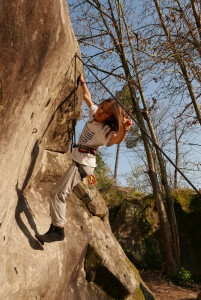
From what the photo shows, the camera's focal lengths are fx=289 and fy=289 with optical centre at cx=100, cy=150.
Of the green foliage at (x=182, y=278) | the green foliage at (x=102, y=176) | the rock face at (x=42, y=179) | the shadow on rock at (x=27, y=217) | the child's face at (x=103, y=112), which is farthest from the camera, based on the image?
the green foliage at (x=102, y=176)

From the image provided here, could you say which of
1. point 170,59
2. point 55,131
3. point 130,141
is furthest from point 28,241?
point 130,141

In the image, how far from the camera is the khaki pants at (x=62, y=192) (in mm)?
4223

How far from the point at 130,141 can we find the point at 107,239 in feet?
55.8

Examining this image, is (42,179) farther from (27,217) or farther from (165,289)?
(165,289)

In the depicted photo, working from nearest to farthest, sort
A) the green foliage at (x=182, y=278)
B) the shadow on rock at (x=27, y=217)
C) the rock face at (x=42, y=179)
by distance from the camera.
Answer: the rock face at (x=42, y=179) → the shadow on rock at (x=27, y=217) → the green foliage at (x=182, y=278)

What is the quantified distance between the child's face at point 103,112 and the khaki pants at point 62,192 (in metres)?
0.77

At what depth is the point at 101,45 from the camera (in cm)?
1090

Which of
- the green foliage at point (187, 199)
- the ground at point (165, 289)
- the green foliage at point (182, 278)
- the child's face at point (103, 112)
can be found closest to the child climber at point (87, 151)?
the child's face at point (103, 112)

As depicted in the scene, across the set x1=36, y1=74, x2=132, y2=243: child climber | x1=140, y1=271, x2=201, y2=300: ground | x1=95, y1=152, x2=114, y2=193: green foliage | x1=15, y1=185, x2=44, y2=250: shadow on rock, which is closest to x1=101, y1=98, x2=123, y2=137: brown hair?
x1=36, y1=74, x2=132, y2=243: child climber

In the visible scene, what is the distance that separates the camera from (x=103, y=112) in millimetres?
4309

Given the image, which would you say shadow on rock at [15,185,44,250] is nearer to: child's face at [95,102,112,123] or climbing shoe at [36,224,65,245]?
climbing shoe at [36,224,65,245]

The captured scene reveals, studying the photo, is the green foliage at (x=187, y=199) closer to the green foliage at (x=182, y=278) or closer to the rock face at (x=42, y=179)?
the green foliage at (x=182, y=278)

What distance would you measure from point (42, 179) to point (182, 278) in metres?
6.70

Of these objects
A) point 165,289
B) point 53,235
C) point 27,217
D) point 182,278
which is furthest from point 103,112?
point 182,278
